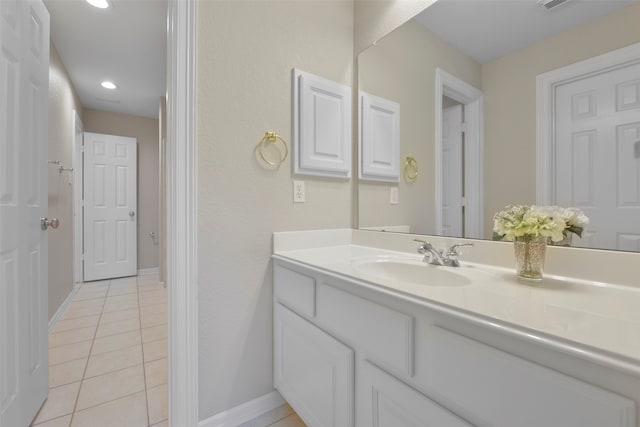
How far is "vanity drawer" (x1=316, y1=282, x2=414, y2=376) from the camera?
0.75 metres

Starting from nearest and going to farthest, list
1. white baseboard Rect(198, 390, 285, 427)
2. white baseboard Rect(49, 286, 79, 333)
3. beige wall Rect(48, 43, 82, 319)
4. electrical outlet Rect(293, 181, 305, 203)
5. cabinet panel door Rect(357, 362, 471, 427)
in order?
1. cabinet panel door Rect(357, 362, 471, 427)
2. white baseboard Rect(198, 390, 285, 427)
3. electrical outlet Rect(293, 181, 305, 203)
4. white baseboard Rect(49, 286, 79, 333)
5. beige wall Rect(48, 43, 82, 319)

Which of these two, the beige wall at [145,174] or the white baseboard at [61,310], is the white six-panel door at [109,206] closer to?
the beige wall at [145,174]

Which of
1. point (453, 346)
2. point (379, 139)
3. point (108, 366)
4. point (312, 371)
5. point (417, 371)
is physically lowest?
point (108, 366)

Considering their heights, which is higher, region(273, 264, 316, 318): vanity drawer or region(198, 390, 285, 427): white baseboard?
region(273, 264, 316, 318): vanity drawer

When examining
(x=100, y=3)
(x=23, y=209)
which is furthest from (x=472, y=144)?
(x=100, y=3)

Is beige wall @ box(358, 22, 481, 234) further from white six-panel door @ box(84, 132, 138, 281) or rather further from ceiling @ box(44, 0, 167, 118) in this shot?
white six-panel door @ box(84, 132, 138, 281)

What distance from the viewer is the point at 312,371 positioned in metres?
1.12

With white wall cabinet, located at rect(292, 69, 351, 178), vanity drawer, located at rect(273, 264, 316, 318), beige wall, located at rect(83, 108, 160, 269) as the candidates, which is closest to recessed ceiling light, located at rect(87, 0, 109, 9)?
white wall cabinet, located at rect(292, 69, 351, 178)

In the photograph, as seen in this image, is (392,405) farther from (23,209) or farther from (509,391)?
(23,209)

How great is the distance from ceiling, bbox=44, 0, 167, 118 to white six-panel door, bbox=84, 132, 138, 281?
652mm

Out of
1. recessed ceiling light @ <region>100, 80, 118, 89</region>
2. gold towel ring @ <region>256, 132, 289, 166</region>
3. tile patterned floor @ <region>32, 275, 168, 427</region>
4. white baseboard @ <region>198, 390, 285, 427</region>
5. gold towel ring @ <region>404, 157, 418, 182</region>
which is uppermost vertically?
recessed ceiling light @ <region>100, 80, 118, 89</region>

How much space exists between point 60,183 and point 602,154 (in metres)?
3.89

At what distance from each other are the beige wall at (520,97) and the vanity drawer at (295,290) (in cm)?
74

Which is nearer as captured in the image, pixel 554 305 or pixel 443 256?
pixel 554 305
